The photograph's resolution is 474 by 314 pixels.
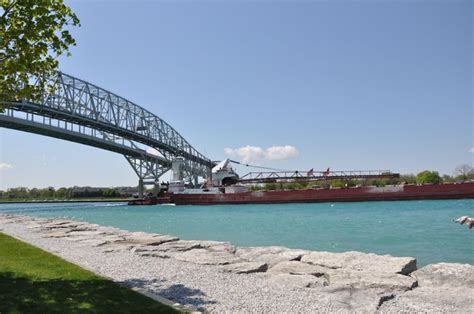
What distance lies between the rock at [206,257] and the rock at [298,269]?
917mm

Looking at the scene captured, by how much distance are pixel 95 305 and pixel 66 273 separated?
1869 mm

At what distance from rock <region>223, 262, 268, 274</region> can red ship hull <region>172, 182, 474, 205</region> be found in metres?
39.5

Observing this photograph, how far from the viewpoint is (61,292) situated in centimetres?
454

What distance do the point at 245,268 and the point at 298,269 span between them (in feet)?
2.67

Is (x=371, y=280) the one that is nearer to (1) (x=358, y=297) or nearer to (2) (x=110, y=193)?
(1) (x=358, y=297)

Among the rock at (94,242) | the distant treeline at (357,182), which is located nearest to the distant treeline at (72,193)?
the distant treeline at (357,182)

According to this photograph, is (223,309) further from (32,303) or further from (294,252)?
(294,252)

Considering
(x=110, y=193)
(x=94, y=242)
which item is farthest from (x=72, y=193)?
(x=94, y=242)

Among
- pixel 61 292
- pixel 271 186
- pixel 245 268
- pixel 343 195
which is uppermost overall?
pixel 271 186

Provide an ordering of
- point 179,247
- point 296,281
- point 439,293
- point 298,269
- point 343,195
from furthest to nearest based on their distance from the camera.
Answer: point 343,195, point 179,247, point 298,269, point 296,281, point 439,293

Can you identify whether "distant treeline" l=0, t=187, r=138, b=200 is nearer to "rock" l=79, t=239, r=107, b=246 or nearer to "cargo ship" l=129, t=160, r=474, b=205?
"cargo ship" l=129, t=160, r=474, b=205

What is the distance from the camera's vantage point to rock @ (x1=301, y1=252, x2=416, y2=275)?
6105mm

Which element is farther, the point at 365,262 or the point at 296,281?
the point at 365,262

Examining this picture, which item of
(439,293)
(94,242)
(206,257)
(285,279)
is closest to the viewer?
(439,293)
